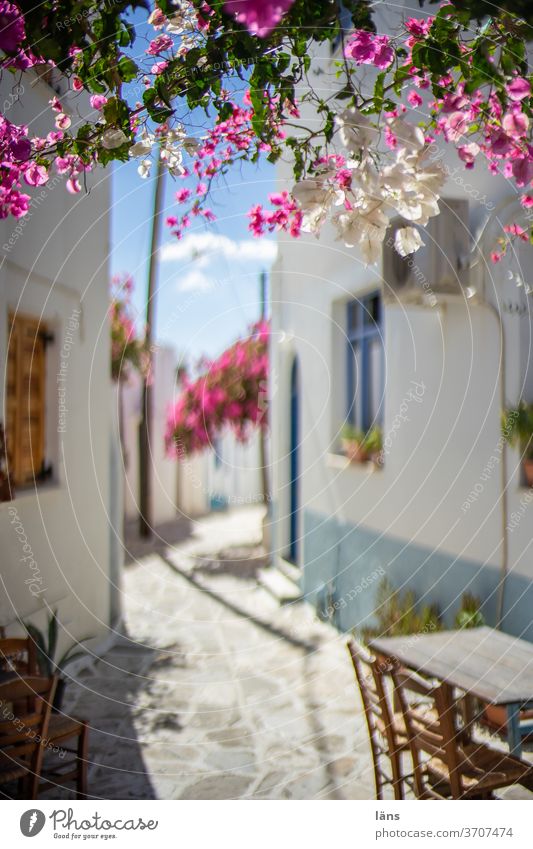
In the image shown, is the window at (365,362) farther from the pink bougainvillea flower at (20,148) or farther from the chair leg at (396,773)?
the pink bougainvillea flower at (20,148)

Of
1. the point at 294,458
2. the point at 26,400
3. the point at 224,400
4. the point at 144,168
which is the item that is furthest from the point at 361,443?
the point at 224,400

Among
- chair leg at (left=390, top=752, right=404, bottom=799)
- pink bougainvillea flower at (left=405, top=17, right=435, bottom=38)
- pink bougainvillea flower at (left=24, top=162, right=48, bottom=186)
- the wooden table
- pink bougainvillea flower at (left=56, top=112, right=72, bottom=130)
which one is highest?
pink bougainvillea flower at (left=405, top=17, right=435, bottom=38)

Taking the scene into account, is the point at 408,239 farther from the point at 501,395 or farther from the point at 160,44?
the point at 501,395

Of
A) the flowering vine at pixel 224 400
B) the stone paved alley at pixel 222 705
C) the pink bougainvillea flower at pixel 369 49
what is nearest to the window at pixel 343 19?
the pink bougainvillea flower at pixel 369 49

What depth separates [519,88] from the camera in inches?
72.2

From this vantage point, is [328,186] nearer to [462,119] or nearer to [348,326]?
[462,119]

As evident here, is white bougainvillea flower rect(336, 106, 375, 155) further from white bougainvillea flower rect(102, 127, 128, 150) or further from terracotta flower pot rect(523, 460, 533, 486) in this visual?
terracotta flower pot rect(523, 460, 533, 486)

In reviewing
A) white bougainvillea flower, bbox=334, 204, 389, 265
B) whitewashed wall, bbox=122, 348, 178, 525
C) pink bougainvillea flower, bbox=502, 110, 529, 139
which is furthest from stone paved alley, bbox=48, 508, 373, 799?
whitewashed wall, bbox=122, 348, 178, 525

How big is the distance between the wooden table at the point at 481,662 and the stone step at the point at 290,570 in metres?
1.99

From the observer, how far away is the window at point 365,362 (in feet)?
13.9

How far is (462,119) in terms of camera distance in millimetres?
2055

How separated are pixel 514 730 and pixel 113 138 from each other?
202cm

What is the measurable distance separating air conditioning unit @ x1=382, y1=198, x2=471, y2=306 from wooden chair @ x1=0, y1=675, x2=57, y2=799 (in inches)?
76.4

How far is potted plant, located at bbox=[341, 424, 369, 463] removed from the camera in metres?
4.35
